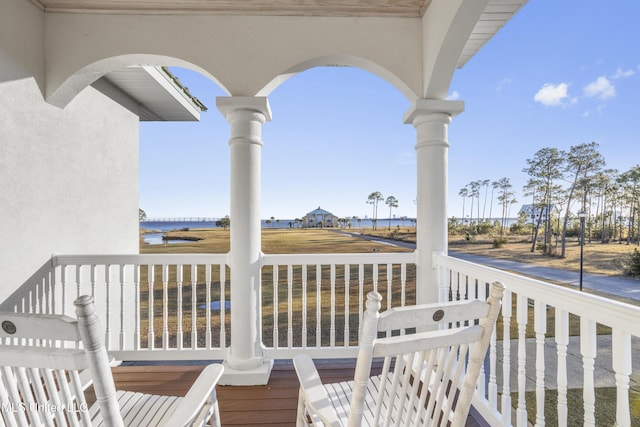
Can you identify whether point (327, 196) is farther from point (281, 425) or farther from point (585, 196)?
point (281, 425)

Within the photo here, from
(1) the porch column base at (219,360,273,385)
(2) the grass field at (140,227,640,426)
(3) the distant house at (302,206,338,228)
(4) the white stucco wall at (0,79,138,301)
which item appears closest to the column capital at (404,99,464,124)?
(2) the grass field at (140,227,640,426)

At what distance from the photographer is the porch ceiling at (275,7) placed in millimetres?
2344

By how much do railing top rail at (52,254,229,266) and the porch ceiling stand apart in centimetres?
189

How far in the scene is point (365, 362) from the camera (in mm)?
894

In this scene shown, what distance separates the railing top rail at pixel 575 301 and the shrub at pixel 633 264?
3339 mm

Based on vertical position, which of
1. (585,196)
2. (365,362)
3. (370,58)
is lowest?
(365,362)

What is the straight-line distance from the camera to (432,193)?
2453 mm

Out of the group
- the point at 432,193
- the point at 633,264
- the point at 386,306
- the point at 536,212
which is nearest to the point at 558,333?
the point at 432,193

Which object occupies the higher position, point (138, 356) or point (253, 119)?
point (253, 119)

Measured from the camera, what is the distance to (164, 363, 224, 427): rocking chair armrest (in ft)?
3.25

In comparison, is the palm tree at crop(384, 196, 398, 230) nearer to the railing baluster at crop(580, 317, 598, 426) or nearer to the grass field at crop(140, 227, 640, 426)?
the grass field at crop(140, 227, 640, 426)

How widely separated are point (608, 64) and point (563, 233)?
993 cm

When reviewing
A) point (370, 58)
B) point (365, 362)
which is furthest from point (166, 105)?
point (365, 362)

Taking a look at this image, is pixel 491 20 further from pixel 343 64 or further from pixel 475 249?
pixel 475 249
